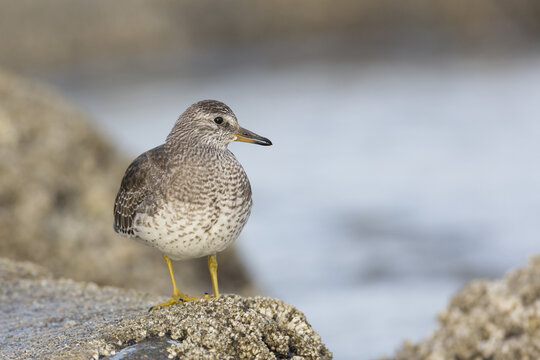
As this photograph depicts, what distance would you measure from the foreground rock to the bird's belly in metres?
3.30

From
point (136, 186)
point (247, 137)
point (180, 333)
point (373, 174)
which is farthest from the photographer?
point (373, 174)

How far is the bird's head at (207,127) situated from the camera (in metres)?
6.98

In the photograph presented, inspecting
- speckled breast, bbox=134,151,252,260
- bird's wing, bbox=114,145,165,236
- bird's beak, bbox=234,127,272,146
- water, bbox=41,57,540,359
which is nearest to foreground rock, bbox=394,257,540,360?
water, bbox=41,57,540,359

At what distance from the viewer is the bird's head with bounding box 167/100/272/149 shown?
22.9 feet

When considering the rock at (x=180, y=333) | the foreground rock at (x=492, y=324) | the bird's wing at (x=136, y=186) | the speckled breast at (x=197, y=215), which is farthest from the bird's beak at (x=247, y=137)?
the foreground rock at (x=492, y=324)

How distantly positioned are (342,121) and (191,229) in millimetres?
19813

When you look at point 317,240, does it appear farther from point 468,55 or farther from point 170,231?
point 468,55

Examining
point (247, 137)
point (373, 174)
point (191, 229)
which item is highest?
point (373, 174)

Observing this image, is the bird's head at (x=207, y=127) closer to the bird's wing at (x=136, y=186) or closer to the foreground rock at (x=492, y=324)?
the bird's wing at (x=136, y=186)

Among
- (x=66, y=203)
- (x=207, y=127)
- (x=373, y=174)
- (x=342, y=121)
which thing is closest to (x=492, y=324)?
(x=207, y=127)

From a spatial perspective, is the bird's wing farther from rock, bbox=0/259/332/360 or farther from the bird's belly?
rock, bbox=0/259/332/360

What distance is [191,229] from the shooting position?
6348mm

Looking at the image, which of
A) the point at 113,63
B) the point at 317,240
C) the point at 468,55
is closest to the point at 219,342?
the point at 317,240

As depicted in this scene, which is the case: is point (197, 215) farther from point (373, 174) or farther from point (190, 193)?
point (373, 174)
